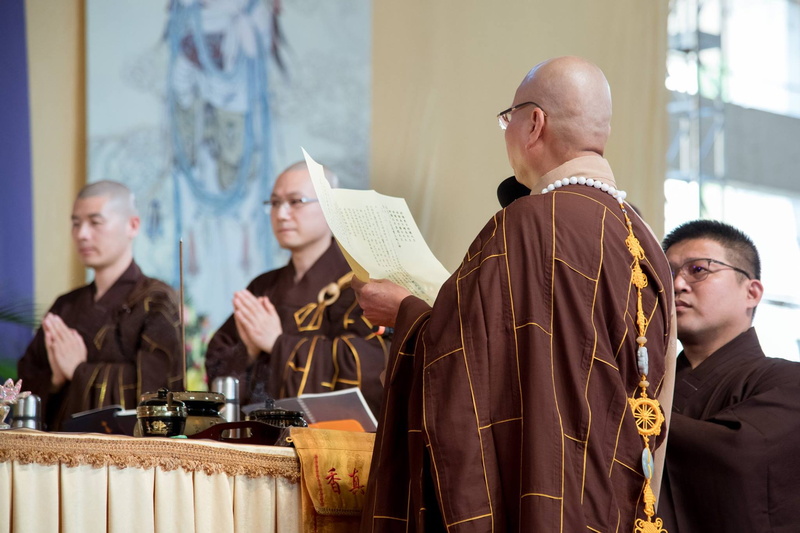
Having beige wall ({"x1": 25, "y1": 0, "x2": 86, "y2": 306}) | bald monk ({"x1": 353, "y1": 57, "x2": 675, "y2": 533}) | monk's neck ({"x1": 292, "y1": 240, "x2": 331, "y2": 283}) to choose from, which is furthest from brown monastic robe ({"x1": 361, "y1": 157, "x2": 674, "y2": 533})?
beige wall ({"x1": 25, "y1": 0, "x2": 86, "y2": 306})

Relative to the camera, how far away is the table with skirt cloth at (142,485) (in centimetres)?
172

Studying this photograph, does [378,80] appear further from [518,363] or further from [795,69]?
[518,363]

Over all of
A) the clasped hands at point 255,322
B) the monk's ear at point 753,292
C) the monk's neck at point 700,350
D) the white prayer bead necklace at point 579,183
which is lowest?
the monk's neck at point 700,350

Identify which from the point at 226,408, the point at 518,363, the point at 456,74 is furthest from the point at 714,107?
the point at 518,363

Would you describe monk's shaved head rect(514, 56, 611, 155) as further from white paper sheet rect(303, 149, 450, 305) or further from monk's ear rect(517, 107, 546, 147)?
white paper sheet rect(303, 149, 450, 305)

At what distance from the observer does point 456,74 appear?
18.2 ft

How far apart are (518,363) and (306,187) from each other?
3.19m

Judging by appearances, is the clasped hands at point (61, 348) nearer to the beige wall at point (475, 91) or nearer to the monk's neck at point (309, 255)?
the monk's neck at point (309, 255)

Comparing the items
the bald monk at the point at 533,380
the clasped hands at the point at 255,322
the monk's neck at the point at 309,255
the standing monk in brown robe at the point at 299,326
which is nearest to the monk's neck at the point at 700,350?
the bald monk at the point at 533,380

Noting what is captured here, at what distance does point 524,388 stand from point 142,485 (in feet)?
2.18

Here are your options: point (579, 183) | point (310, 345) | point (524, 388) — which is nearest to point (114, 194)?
point (310, 345)

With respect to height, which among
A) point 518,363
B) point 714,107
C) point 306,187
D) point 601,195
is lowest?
point 518,363

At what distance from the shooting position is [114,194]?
480 cm

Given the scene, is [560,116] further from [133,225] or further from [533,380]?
[133,225]
